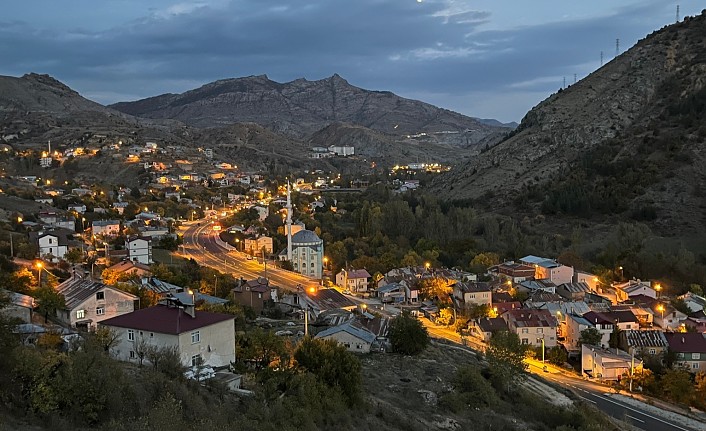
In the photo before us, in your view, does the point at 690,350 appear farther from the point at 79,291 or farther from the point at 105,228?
the point at 105,228

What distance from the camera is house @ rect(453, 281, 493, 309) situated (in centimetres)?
3494

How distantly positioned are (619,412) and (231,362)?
48.2ft

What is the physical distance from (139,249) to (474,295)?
19.2 m

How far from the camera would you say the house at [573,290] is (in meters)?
37.6

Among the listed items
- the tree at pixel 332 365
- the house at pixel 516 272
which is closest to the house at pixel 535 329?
the house at pixel 516 272

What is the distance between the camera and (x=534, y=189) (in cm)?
6819

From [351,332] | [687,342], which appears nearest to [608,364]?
[687,342]

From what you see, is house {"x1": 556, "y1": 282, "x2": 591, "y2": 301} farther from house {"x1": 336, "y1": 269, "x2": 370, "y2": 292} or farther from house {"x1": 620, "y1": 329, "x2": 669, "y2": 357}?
house {"x1": 336, "y1": 269, "x2": 370, "y2": 292}

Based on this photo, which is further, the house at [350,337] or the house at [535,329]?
the house at [535,329]

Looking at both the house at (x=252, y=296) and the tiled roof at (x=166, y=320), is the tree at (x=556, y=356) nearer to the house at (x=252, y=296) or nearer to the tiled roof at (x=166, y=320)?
the house at (x=252, y=296)

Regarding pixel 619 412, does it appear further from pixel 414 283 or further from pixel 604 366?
pixel 414 283

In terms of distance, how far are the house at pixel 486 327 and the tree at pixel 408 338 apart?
361 inches

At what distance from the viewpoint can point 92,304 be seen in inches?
757

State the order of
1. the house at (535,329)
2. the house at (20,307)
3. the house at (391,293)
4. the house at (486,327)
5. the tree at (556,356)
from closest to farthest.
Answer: the house at (20,307) < the tree at (556,356) < the house at (535,329) < the house at (486,327) < the house at (391,293)
